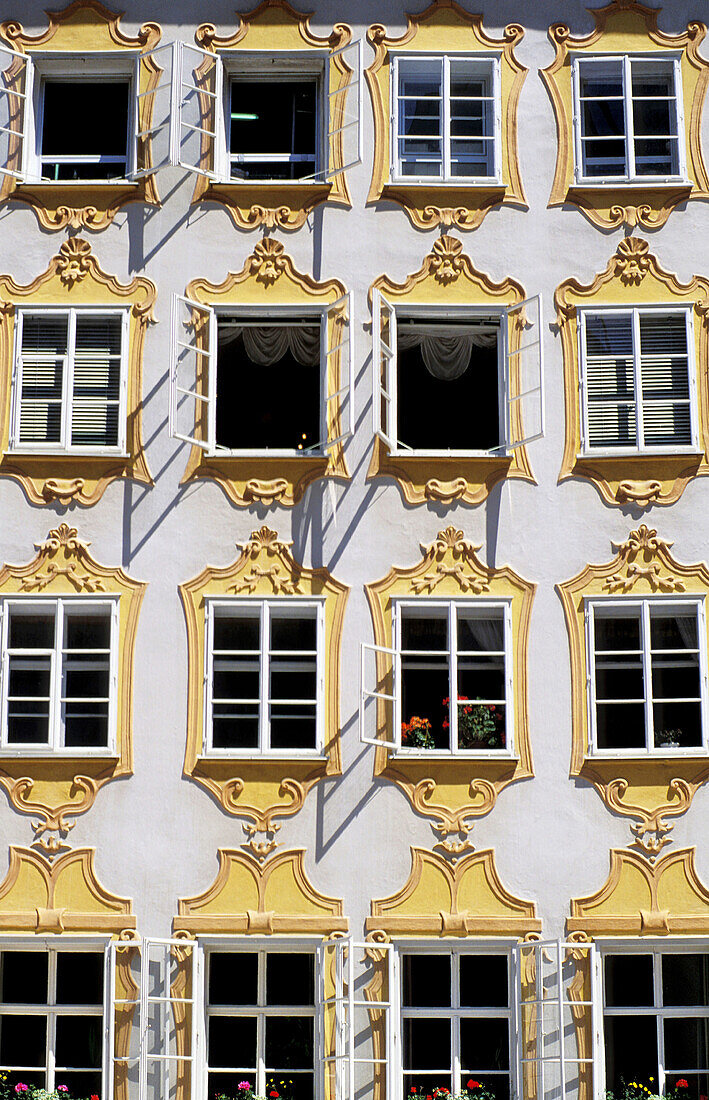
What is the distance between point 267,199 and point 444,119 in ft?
7.89

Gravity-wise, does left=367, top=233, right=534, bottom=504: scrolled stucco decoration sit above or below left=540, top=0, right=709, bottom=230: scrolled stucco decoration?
below

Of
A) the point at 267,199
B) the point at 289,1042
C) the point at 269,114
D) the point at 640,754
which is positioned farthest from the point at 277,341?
the point at 289,1042

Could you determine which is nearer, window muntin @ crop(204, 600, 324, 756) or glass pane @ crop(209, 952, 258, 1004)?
glass pane @ crop(209, 952, 258, 1004)

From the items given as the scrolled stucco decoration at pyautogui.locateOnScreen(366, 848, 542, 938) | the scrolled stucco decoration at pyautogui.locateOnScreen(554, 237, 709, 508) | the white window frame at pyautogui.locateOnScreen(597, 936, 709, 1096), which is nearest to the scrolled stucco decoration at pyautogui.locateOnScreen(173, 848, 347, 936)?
the scrolled stucco decoration at pyautogui.locateOnScreen(366, 848, 542, 938)

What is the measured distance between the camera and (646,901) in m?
17.9

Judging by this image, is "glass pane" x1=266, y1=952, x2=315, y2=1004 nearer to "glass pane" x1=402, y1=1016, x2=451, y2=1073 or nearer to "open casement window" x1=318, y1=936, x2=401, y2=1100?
"open casement window" x1=318, y1=936, x2=401, y2=1100

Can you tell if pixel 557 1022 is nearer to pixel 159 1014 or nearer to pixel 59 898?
pixel 159 1014

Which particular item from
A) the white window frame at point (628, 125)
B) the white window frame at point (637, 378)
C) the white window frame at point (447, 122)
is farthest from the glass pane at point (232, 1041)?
the white window frame at point (628, 125)

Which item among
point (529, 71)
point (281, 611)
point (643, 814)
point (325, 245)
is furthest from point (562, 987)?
point (529, 71)

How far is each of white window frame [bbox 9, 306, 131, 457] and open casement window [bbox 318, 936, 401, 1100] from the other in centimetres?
628

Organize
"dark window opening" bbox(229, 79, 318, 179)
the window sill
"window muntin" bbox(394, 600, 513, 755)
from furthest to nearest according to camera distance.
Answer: "dark window opening" bbox(229, 79, 318, 179), the window sill, "window muntin" bbox(394, 600, 513, 755)

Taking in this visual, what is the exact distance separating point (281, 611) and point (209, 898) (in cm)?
330

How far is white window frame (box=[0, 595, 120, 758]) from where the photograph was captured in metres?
18.3

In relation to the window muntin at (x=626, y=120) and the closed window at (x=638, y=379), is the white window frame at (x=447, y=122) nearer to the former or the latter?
the window muntin at (x=626, y=120)
